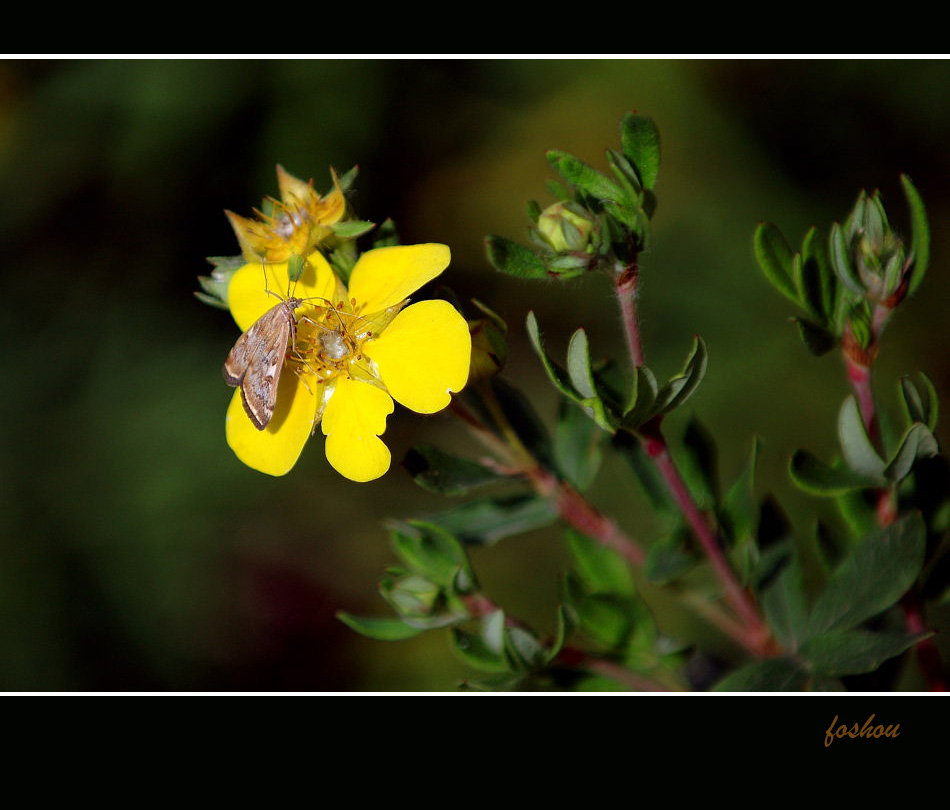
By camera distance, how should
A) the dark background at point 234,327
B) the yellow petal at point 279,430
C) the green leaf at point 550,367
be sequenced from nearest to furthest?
the green leaf at point 550,367
the yellow petal at point 279,430
the dark background at point 234,327

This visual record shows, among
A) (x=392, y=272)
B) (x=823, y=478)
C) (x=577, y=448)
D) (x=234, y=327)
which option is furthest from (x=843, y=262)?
(x=234, y=327)

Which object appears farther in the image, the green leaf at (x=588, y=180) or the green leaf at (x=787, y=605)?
the green leaf at (x=787, y=605)

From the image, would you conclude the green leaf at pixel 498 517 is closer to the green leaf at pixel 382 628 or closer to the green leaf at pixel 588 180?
the green leaf at pixel 382 628

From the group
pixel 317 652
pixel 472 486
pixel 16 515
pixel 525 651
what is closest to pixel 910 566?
pixel 525 651

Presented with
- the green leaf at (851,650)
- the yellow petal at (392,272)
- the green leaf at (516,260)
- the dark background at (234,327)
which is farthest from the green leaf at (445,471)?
the dark background at (234,327)

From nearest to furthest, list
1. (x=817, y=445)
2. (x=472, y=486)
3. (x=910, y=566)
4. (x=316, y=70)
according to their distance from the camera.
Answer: (x=910, y=566), (x=472, y=486), (x=817, y=445), (x=316, y=70)

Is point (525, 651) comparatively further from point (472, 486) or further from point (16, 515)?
point (16, 515)
